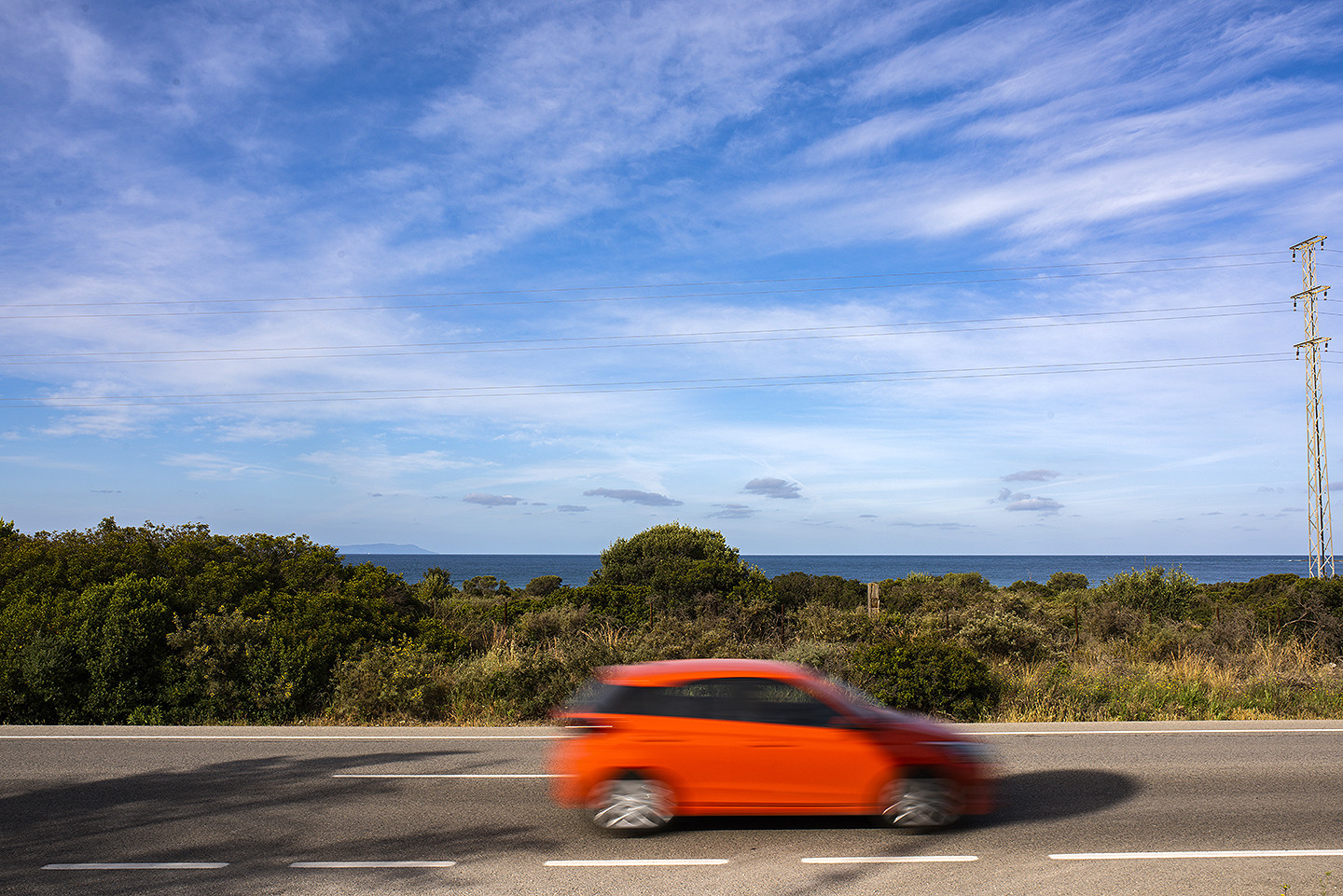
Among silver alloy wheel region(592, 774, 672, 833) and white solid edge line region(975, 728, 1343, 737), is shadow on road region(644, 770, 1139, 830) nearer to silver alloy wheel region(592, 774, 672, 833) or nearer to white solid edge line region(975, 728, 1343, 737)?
silver alloy wheel region(592, 774, 672, 833)

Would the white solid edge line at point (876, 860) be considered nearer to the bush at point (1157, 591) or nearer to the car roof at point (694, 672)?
the car roof at point (694, 672)

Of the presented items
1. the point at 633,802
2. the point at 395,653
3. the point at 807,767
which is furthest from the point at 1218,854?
the point at 395,653

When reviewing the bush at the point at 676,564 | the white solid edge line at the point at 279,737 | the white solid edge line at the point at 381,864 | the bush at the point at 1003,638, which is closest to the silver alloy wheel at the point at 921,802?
the white solid edge line at the point at 381,864

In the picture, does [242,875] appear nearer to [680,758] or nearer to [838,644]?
[680,758]

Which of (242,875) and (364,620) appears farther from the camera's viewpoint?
(364,620)

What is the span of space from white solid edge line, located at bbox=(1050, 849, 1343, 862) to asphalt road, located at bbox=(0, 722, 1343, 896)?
21mm

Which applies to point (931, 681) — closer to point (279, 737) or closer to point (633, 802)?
point (633, 802)

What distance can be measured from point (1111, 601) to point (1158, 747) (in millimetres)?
18033

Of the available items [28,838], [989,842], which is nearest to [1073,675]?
[989,842]

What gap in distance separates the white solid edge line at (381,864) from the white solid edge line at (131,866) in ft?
2.00

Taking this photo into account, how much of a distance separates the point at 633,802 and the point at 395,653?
836 cm

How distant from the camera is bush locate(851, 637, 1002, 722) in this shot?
12.4 m

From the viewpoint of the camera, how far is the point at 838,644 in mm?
15070

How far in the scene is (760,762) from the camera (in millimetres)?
6711
